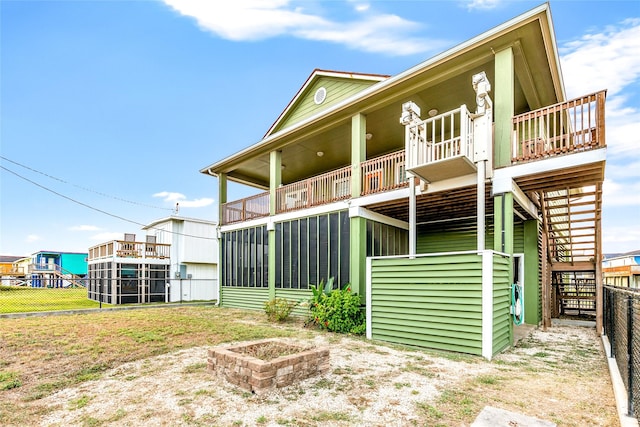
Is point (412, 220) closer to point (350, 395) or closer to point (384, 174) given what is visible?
point (384, 174)

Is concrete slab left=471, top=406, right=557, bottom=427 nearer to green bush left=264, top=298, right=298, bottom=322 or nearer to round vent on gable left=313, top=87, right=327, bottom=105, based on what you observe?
green bush left=264, top=298, right=298, bottom=322

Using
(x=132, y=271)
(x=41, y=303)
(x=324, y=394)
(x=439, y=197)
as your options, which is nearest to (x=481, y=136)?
(x=439, y=197)

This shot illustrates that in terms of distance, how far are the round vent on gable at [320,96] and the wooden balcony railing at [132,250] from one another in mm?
11825

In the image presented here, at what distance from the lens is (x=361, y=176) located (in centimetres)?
898

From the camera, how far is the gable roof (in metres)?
10.1

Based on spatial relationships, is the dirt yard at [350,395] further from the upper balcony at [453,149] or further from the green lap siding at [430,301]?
the upper balcony at [453,149]

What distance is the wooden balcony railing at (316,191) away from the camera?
9.62 metres

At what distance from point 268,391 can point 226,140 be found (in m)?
22.2

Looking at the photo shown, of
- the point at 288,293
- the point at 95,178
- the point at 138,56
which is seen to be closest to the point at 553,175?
the point at 288,293

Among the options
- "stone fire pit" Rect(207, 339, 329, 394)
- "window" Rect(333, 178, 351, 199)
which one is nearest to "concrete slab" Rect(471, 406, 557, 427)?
"stone fire pit" Rect(207, 339, 329, 394)

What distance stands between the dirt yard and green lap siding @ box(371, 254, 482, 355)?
0.52 m

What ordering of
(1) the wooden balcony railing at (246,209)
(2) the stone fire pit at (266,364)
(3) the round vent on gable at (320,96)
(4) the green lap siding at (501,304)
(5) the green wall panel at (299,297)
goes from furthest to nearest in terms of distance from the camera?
(1) the wooden balcony railing at (246,209) < (3) the round vent on gable at (320,96) < (5) the green wall panel at (299,297) < (4) the green lap siding at (501,304) < (2) the stone fire pit at (266,364)

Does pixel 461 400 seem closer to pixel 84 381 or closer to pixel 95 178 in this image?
pixel 84 381

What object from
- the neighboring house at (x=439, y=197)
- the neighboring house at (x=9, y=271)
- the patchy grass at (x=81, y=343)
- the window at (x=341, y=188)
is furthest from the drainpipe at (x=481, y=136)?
the neighboring house at (x=9, y=271)
